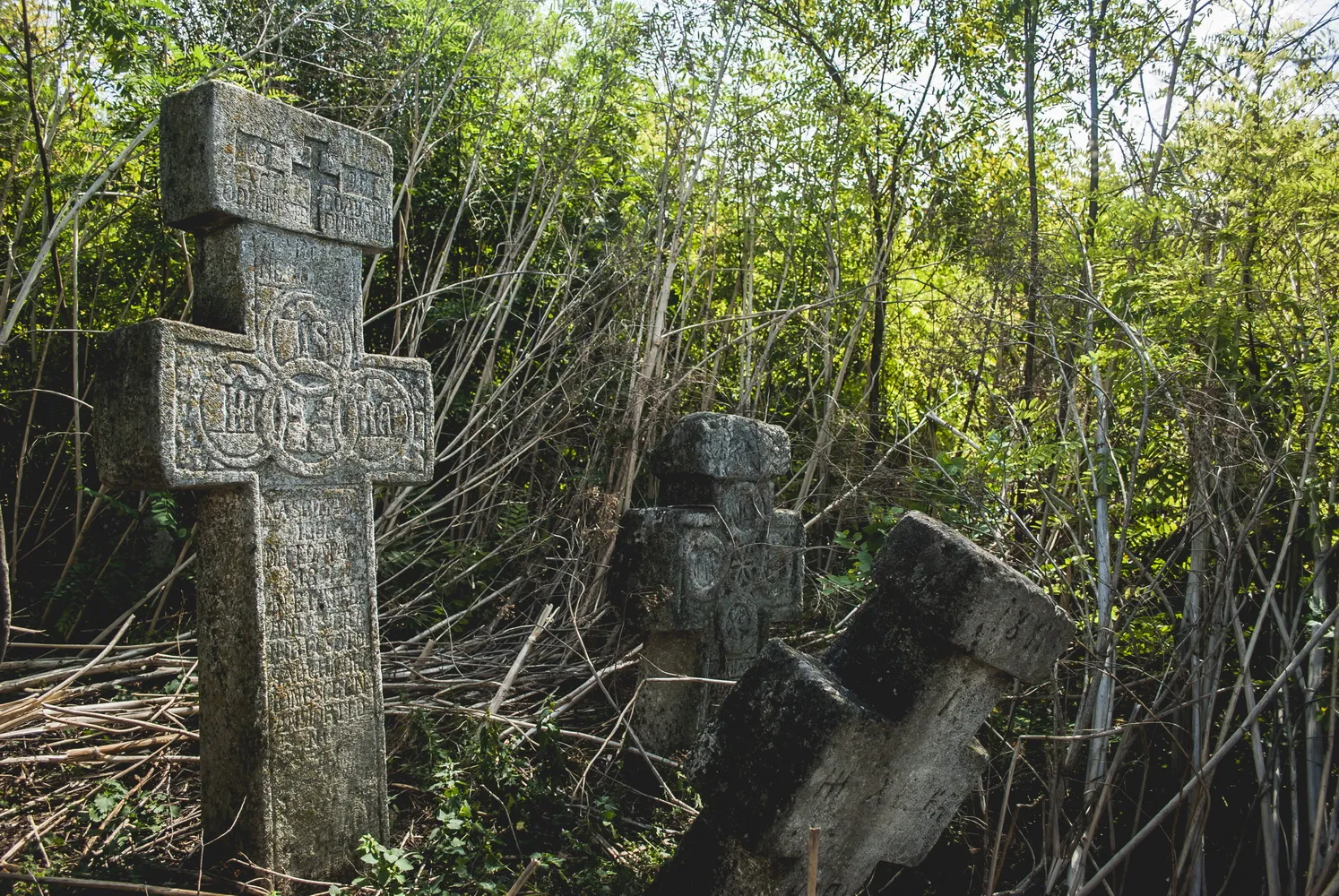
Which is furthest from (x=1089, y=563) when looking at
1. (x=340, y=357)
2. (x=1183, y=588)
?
(x=340, y=357)

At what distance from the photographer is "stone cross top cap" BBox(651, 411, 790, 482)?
3379 mm

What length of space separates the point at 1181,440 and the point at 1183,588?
1.82 feet

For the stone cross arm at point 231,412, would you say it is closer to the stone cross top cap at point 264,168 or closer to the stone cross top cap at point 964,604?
the stone cross top cap at point 264,168

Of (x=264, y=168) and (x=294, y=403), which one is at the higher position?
(x=264, y=168)

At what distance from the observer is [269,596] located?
244 centimetres

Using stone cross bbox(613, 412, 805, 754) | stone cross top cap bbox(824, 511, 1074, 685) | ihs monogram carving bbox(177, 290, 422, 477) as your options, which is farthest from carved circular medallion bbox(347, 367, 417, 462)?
stone cross top cap bbox(824, 511, 1074, 685)

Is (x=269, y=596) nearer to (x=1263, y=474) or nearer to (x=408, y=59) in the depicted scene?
(x=1263, y=474)

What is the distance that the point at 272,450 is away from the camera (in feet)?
8.09

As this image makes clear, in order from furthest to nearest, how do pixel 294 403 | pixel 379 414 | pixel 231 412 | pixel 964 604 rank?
pixel 379 414 → pixel 294 403 → pixel 231 412 → pixel 964 604

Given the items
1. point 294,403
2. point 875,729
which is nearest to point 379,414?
point 294,403

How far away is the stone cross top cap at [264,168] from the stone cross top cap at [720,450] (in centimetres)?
122

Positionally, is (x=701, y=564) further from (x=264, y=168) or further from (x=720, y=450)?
(x=264, y=168)

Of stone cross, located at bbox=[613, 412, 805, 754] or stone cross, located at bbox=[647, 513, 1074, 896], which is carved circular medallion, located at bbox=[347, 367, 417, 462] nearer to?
stone cross, located at bbox=[613, 412, 805, 754]

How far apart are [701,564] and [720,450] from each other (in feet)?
1.31
